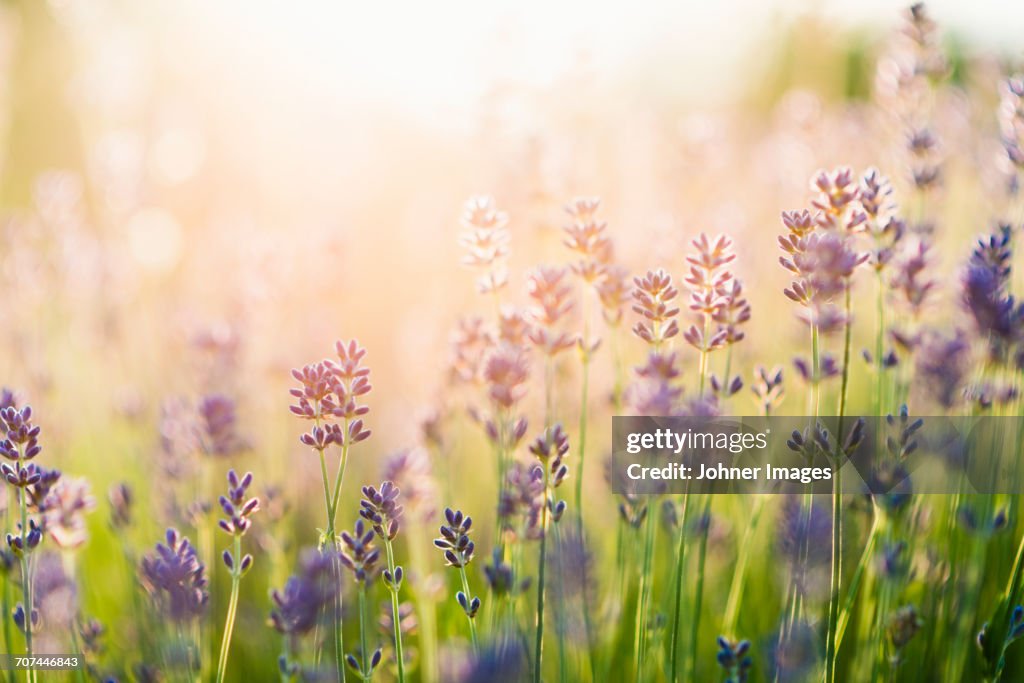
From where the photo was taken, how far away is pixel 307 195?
7.31m

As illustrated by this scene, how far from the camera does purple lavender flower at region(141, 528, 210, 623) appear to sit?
1526mm

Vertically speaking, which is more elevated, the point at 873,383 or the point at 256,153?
the point at 256,153

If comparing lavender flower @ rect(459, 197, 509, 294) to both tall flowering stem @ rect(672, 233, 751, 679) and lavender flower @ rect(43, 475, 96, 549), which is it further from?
lavender flower @ rect(43, 475, 96, 549)

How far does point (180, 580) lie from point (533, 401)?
60.5 inches

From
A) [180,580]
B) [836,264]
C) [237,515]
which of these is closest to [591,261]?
[836,264]

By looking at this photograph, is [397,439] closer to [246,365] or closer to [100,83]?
[246,365]

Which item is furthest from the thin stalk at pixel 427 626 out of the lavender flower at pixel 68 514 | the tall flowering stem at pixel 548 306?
the lavender flower at pixel 68 514

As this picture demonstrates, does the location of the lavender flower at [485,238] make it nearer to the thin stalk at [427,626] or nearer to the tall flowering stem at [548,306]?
the tall flowering stem at [548,306]

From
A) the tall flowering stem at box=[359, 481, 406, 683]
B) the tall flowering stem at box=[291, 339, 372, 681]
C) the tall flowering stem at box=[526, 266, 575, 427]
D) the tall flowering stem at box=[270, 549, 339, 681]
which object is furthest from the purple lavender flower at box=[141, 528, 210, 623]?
the tall flowering stem at box=[526, 266, 575, 427]

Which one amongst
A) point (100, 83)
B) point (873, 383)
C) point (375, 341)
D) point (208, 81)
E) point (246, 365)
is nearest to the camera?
point (873, 383)

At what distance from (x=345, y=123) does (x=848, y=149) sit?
4686 millimetres

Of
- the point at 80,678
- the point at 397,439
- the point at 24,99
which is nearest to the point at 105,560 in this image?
the point at 397,439

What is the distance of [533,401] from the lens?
2861mm

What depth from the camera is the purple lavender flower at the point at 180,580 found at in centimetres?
153
